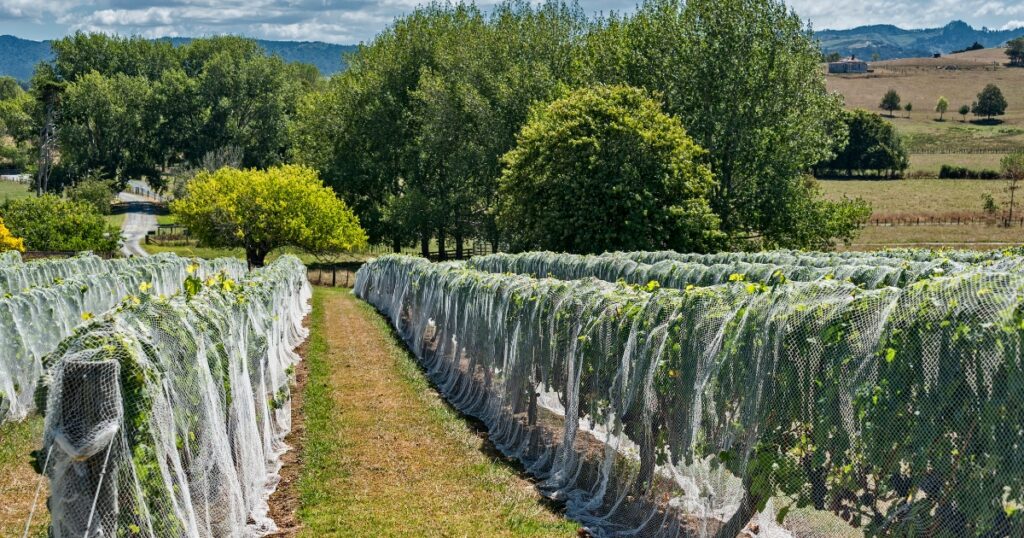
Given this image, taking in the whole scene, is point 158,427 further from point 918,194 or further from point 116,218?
point 116,218

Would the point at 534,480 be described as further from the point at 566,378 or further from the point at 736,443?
the point at 736,443

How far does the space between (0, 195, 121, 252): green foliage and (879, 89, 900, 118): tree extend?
338ft

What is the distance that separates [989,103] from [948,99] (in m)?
12.3

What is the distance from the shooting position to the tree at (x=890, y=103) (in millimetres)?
127812

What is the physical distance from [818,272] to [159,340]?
40.0 ft

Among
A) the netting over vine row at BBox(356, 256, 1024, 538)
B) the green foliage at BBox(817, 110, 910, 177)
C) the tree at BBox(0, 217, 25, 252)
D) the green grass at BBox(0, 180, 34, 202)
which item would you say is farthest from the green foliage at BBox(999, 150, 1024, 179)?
the green grass at BBox(0, 180, 34, 202)

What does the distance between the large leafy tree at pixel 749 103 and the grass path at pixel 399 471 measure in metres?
25.2

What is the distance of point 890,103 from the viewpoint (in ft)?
420

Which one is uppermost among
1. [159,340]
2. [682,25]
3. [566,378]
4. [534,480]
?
[682,25]

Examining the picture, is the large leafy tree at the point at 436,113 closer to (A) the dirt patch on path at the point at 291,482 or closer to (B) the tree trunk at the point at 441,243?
(B) the tree trunk at the point at 441,243

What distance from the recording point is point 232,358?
955 cm

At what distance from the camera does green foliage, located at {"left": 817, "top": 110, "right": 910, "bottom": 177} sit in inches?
3391

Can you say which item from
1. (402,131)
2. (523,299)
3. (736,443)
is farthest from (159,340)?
(402,131)

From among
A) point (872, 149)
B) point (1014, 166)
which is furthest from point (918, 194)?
point (872, 149)
